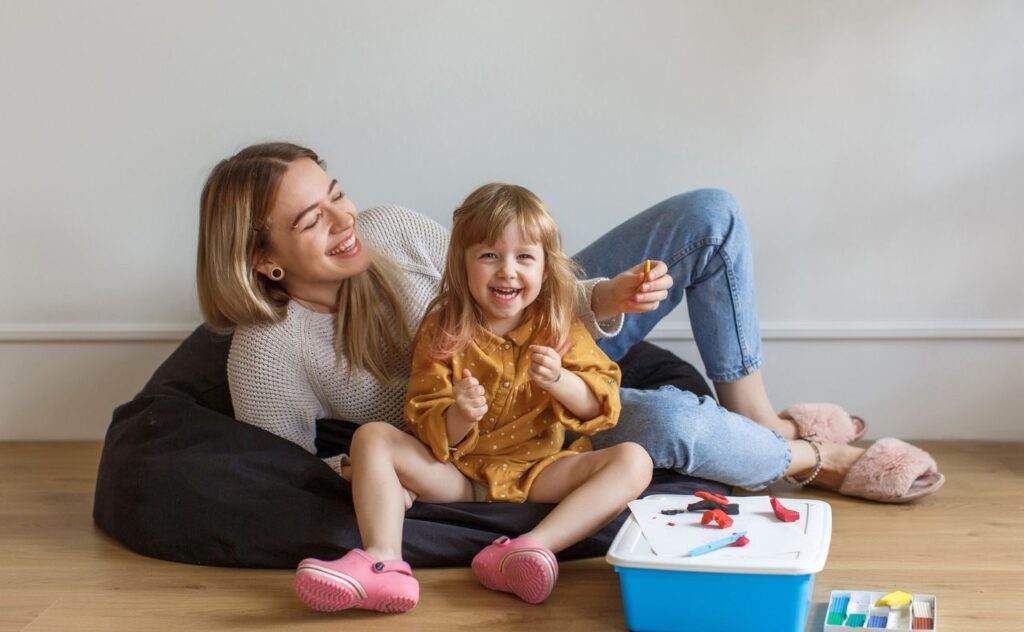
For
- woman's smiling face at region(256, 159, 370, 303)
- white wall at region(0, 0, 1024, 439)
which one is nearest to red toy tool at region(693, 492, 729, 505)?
woman's smiling face at region(256, 159, 370, 303)

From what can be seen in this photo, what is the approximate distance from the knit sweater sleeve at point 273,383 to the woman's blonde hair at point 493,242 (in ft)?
Answer: 0.92

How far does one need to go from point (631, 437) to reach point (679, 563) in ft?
1.42

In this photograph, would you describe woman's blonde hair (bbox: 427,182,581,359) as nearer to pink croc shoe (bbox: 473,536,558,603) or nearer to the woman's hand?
the woman's hand

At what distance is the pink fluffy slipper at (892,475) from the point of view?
218cm

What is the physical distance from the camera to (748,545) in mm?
1672

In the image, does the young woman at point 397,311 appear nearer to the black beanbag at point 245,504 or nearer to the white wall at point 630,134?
the black beanbag at point 245,504

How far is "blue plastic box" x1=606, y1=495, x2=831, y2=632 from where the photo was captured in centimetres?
160

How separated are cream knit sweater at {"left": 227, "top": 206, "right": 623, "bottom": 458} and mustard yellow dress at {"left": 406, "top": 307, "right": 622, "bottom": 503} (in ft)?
0.46

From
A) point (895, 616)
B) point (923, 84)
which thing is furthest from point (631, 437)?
point (923, 84)

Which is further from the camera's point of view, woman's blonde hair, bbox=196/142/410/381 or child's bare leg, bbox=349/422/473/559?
woman's blonde hair, bbox=196/142/410/381

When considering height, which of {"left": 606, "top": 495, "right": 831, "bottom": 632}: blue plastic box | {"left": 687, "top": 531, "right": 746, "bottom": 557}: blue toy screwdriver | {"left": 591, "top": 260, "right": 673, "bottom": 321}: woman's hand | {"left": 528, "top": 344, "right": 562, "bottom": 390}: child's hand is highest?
{"left": 591, "top": 260, "right": 673, "bottom": 321}: woman's hand

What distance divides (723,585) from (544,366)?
408 mm

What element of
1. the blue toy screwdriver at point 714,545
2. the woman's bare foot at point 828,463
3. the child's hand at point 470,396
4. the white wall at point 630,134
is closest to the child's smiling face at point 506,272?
the child's hand at point 470,396

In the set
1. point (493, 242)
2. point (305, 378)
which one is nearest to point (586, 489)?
point (493, 242)
